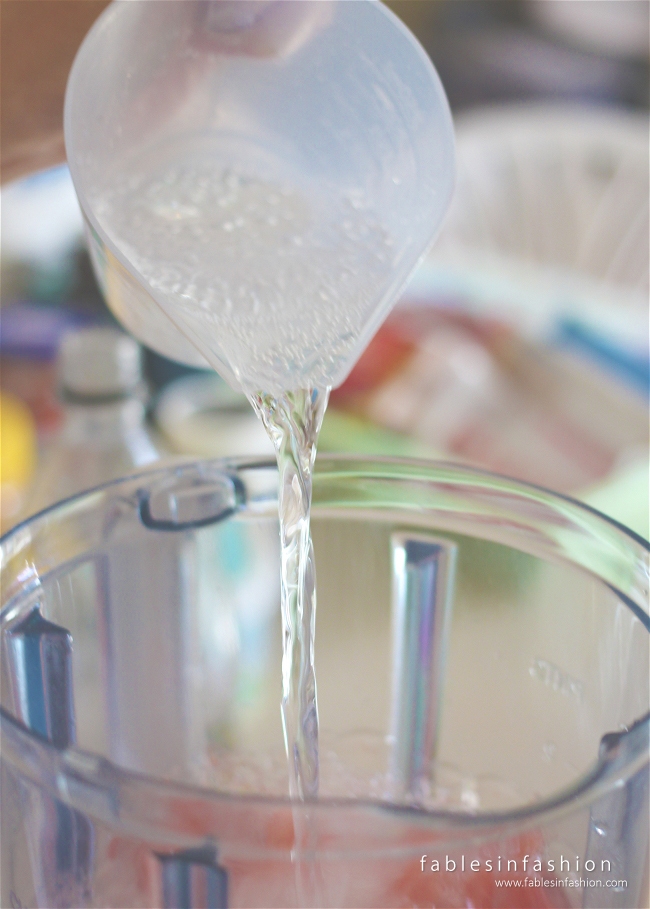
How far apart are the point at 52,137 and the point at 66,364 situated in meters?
0.12

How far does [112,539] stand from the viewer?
302 millimetres

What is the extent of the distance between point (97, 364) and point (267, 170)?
20cm

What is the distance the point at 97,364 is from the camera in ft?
1.55

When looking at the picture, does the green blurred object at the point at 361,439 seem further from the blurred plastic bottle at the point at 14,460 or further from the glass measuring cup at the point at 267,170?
the glass measuring cup at the point at 267,170

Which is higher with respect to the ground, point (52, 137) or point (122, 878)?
point (52, 137)

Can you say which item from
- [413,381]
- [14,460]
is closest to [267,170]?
[14,460]

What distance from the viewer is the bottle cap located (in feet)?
1.55

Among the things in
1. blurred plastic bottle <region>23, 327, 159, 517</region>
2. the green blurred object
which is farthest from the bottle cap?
the green blurred object

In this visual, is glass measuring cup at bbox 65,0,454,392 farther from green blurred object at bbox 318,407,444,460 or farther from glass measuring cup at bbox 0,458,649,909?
green blurred object at bbox 318,407,444,460

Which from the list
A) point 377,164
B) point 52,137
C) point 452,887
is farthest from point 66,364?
point 452,887

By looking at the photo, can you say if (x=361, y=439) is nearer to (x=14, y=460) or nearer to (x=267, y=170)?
(x=14, y=460)

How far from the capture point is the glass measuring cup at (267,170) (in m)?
0.28

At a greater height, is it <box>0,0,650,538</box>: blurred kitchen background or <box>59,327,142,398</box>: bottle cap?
<box>59,327,142,398</box>: bottle cap

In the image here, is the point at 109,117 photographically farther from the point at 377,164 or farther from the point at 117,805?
the point at 117,805
